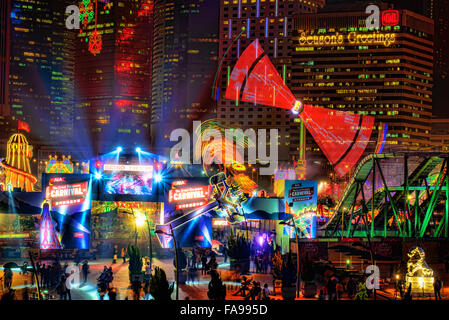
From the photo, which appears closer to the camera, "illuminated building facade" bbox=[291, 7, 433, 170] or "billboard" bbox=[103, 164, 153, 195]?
"billboard" bbox=[103, 164, 153, 195]

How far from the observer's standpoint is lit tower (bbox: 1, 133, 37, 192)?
67.9m

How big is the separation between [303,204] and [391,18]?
12451 cm

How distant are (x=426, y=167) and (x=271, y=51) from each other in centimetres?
14185

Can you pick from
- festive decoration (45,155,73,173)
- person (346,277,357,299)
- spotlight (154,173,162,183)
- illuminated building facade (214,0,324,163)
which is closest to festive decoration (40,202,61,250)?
spotlight (154,173,162,183)

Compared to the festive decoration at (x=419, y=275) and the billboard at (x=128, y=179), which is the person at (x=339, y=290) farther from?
the billboard at (x=128, y=179)

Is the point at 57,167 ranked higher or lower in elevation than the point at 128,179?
higher

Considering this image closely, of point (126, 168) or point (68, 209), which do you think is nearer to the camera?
point (68, 209)

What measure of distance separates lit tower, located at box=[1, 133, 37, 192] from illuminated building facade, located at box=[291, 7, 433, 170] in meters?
116

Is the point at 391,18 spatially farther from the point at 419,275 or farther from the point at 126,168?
the point at 419,275

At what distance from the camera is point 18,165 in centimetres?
7012

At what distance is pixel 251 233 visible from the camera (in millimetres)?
63938

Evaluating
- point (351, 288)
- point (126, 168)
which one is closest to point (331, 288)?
point (351, 288)

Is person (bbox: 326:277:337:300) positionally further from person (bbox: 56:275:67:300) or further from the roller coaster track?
person (bbox: 56:275:67:300)
